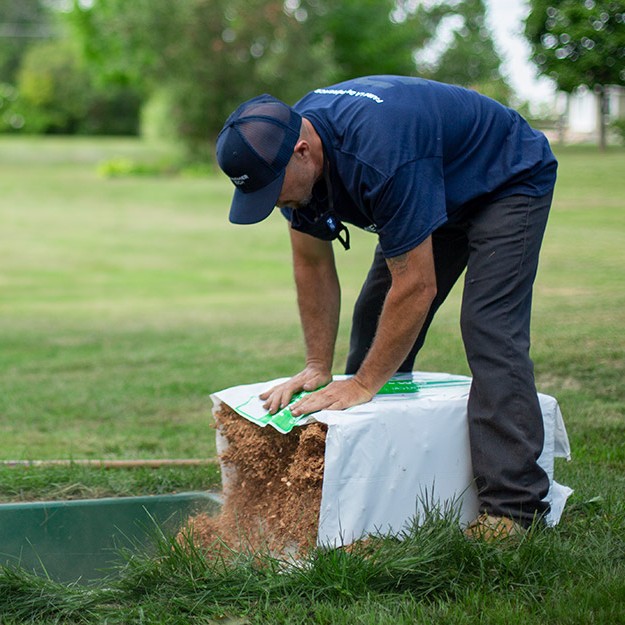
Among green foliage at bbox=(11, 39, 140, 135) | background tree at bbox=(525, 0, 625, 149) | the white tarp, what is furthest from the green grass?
green foliage at bbox=(11, 39, 140, 135)

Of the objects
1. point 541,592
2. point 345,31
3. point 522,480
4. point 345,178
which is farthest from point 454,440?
point 345,31

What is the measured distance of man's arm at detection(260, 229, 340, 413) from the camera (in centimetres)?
388

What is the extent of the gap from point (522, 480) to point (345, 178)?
1.23 meters

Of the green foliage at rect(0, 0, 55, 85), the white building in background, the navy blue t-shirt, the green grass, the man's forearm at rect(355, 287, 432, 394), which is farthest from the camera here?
the green foliage at rect(0, 0, 55, 85)

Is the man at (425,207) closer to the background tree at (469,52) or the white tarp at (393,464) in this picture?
the white tarp at (393,464)

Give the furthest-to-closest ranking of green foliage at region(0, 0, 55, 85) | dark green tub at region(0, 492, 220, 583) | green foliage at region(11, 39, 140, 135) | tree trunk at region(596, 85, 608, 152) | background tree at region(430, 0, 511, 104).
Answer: green foliage at region(0, 0, 55, 85)
green foliage at region(11, 39, 140, 135)
background tree at region(430, 0, 511, 104)
tree trunk at region(596, 85, 608, 152)
dark green tub at region(0, 492, 220, 583)

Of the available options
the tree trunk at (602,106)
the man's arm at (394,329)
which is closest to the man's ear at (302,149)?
the man's arm at (394,329)

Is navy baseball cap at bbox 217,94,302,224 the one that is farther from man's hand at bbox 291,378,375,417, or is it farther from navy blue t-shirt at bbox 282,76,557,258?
man's hand at bbox 291,378,375,417

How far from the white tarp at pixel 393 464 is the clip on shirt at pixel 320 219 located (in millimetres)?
634

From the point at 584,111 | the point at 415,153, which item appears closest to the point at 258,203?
the point at 415,153

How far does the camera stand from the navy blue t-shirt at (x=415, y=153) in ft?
10.4

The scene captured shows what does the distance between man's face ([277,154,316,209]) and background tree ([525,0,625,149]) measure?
2.75m

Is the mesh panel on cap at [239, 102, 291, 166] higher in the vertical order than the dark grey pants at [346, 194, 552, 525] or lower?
higher

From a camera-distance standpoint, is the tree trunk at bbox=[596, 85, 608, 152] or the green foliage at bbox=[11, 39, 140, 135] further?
the green foliage at bbox=[11, 39, 140, 135]
